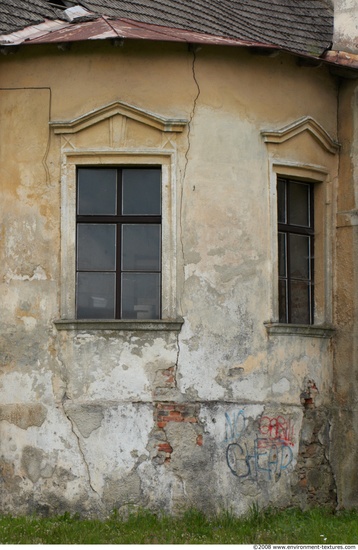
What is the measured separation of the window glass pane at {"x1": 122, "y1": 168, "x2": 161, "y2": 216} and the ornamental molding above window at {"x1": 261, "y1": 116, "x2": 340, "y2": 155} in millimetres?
1368

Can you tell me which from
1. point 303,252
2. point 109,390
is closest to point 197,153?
point 303,252

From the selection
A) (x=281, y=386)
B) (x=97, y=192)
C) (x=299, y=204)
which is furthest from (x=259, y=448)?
(x=97, y=192)

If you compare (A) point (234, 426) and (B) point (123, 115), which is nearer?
(A) point (234, 426)

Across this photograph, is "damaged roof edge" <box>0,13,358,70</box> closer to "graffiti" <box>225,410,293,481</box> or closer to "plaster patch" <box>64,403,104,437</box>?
"plaster patch" <box>64,403,104,437</box>

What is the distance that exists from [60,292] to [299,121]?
3.41 m

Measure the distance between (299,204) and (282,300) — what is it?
3.95 feet

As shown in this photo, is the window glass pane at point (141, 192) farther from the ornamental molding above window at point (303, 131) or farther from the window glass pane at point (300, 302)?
the window glass pane at point (300, 302)

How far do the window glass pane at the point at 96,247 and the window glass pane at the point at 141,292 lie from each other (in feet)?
0.84

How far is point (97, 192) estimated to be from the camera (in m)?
13.8

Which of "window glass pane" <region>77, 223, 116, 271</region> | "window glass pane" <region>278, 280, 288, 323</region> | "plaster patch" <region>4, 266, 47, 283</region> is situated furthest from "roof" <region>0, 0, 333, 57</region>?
"window glass pane" <region>278, 280, 288, 323</region>

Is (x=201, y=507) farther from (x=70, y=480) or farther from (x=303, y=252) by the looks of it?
(x=303, y=252)

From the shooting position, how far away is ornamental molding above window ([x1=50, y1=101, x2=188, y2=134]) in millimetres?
13531

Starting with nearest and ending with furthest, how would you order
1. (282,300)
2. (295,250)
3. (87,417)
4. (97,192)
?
1. (87,417)
2. (97,192)
3. (282,300)
4. (295,250)

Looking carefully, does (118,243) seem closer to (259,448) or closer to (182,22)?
(259,448)
